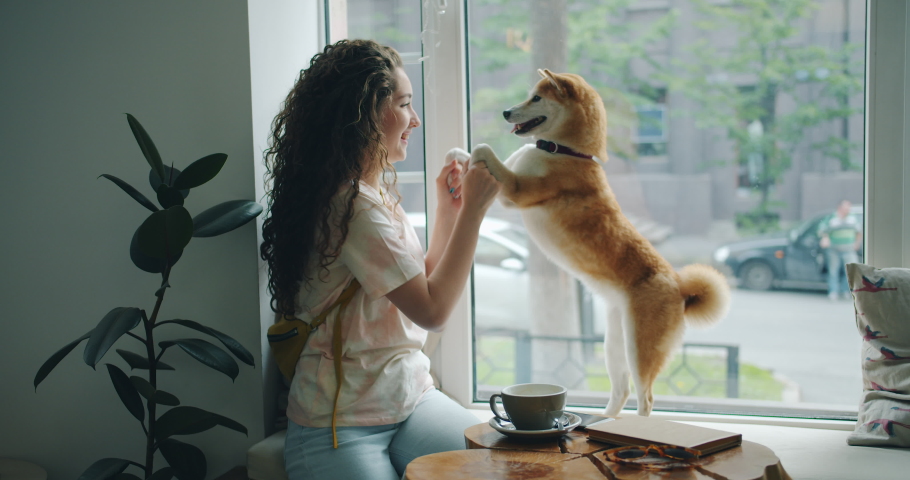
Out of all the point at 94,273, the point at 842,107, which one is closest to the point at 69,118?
the point at 94,273

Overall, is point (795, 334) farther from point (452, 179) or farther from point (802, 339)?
point (452, 179)

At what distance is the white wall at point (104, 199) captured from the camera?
4.78 feet

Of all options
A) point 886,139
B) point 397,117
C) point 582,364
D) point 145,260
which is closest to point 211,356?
point 145,260

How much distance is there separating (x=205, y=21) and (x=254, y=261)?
592 mm

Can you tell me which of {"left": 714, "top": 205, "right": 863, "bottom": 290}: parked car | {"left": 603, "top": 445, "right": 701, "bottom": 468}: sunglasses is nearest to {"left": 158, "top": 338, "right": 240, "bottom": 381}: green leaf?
{"left": 603, "top": 445, "right": 701, "bottom": 468}: sunglasses

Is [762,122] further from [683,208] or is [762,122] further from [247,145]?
[247,145]

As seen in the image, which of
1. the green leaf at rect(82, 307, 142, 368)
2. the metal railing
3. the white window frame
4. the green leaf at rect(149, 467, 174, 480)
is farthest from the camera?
the metal railing

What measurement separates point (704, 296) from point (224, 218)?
41.3 inches

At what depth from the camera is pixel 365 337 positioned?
4.16ft

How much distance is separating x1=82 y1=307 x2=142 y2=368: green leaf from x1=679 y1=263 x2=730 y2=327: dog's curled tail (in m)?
1.16

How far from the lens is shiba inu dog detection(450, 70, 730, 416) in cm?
126

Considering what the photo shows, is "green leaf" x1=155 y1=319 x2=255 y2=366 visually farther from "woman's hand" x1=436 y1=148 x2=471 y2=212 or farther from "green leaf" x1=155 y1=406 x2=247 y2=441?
"woman's hand" x1=436 y1=148 x2=471 y2=212

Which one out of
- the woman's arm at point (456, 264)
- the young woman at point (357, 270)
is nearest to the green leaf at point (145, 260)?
the young woman at point (357, 270)

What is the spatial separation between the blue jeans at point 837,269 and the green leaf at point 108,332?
1652mm
